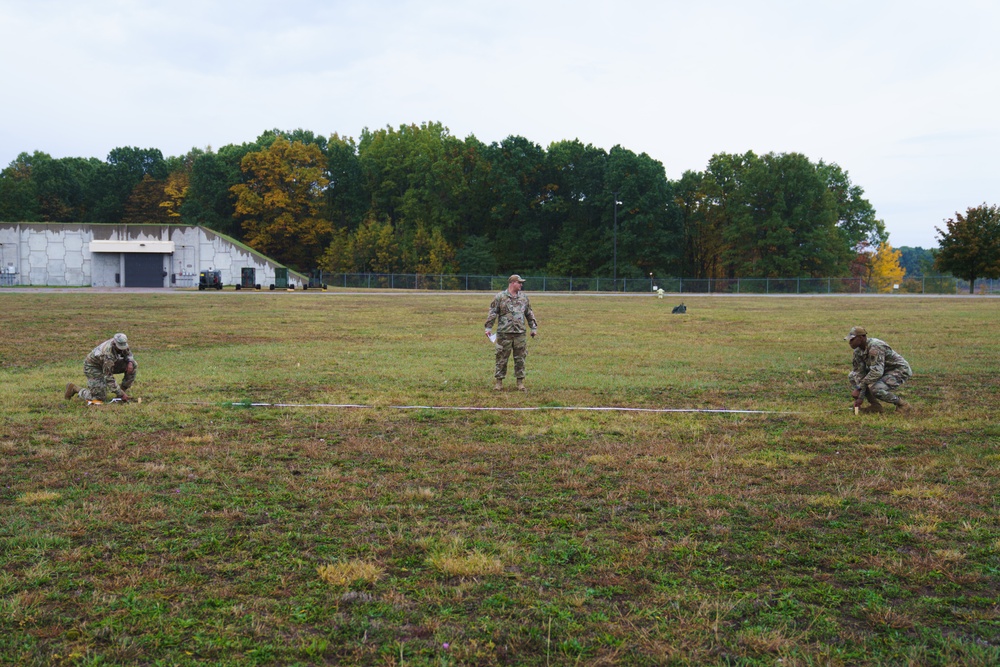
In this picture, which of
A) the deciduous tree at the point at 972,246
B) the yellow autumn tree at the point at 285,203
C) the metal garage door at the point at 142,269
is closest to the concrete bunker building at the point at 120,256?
the metal garage door at the point at 142,269

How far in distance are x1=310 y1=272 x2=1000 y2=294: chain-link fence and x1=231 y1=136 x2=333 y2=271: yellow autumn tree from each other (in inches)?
698

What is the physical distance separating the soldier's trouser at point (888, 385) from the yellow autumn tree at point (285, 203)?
274ft

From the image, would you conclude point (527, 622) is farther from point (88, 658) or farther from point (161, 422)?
point (161, 422)

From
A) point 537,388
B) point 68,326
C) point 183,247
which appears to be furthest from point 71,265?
point 537,388

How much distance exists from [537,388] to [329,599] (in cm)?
955

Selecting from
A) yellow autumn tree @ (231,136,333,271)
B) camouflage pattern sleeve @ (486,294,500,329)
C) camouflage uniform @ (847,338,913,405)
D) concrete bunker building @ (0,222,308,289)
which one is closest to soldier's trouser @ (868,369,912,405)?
camouflage uniform @ (847,338,913,405)

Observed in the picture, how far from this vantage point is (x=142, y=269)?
6950cm

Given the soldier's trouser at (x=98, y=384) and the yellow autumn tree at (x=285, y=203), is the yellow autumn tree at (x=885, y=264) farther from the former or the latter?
Answer: the soldier's trouser at (x=98, y=384)

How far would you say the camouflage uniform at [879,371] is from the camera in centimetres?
1132

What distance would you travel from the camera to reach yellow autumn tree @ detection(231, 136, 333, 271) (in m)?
89.1

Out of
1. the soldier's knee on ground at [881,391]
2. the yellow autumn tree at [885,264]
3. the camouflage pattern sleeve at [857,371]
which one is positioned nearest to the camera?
the soldier's knee on ground at [881,391]

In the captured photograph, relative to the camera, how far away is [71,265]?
6931cm

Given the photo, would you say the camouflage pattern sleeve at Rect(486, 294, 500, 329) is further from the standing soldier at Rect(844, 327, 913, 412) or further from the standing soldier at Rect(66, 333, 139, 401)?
the standing soldier at Rect(66, 333, 139, 401)

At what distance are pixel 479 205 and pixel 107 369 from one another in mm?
81497
